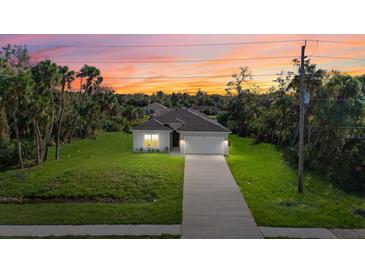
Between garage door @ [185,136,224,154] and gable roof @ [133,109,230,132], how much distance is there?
341mm

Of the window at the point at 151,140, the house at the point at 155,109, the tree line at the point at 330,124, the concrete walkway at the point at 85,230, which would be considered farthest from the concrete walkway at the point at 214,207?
the window at the point at 151,140

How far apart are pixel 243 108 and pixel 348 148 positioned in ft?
15.4

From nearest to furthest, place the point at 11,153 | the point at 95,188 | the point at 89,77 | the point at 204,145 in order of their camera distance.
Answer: the point at 95,188 → the point at 89,77 → the point at 11,153 → the point at 204,145

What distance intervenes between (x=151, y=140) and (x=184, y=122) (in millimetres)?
1494

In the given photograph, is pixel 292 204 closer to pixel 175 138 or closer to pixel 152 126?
pixel 175 138

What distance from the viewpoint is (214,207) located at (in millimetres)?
7520

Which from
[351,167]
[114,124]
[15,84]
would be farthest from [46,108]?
[351,167]

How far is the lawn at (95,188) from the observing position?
23.2 feet

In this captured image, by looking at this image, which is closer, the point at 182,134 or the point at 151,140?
the point at 182,134

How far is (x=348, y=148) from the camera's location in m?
8.70

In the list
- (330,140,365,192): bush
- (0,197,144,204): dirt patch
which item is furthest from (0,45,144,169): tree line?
(330,140,365,192): bush

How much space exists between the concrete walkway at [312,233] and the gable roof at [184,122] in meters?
6.11
